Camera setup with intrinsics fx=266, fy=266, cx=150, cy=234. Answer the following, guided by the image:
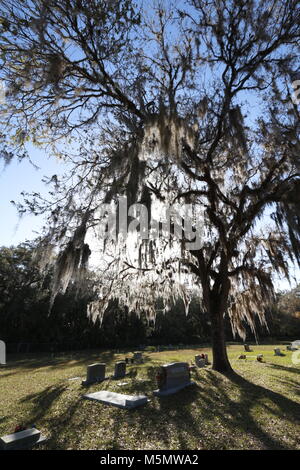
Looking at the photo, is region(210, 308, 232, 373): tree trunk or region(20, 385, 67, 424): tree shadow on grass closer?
region(20, 385, 67, 424): tree shadow on grass

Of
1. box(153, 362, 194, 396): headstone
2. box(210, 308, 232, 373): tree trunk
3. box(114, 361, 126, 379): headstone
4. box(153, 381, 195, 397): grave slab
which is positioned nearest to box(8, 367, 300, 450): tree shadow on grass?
box(153, 381, 195, 397): grave slab

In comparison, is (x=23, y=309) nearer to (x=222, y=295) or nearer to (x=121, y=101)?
(x=222, y=295)

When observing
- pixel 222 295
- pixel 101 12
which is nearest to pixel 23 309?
pixel 222 295

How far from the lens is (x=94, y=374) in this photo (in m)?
9.31

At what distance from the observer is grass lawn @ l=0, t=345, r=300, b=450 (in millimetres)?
4359

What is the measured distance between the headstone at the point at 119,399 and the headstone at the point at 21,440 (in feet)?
6.45

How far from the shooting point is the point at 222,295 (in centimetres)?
985

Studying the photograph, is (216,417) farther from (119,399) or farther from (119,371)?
(119,371)

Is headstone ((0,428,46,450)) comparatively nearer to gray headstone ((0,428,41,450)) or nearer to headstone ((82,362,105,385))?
gray headstone ((0,428,41,450))

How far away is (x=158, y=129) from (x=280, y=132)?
3.37 meters

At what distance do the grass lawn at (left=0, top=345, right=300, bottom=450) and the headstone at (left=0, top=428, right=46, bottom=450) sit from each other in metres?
0.21

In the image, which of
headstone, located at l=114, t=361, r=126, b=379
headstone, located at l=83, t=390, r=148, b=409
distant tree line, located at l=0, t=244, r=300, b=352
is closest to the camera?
headstone, located at l=83, t=390, r=148, b=409

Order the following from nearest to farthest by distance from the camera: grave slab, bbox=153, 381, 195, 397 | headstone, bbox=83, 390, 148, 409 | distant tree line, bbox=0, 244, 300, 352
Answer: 1. headstone, bbox=83, 390, 148, 409
2. grave slab, bbox=153, 381, 195, 397
3. distant tree line, bbox=0, 244, 300, 352

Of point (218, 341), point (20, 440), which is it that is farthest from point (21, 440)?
point (218, 341)
